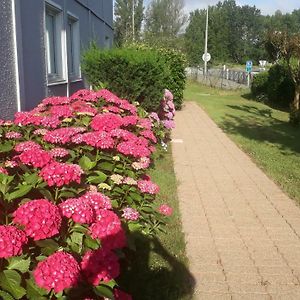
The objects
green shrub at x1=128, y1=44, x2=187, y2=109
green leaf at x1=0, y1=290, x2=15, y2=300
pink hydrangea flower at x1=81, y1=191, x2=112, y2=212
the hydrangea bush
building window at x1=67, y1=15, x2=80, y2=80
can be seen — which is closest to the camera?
green leaf at x1=0, y1=290, x2=15, y2=300

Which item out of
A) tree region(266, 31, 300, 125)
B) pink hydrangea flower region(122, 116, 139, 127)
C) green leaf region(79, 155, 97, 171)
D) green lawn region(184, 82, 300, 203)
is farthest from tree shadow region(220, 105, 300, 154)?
green leaf region(79, 155, 97, 171)

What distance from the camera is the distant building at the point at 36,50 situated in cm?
532

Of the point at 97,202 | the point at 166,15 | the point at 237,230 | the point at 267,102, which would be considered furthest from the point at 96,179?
the point at 166,15

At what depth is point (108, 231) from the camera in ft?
6.84

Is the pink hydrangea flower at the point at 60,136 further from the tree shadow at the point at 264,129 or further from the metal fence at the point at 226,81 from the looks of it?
the metal fence at the point at 226,81

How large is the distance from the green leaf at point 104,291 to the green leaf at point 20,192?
0.61m

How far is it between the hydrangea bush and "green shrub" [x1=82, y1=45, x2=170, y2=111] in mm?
4018

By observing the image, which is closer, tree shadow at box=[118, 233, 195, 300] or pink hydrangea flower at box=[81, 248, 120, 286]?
pink hydrangea flower at box=[81, 248, 120, 286]

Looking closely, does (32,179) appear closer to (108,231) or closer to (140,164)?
(108,231)

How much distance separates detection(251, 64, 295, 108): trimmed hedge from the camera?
1845 centimetres

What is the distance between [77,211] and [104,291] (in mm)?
415

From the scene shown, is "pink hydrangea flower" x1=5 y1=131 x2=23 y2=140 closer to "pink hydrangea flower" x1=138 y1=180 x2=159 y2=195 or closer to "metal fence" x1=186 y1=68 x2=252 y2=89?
"pink hydrangea flower" x1=138 y1=180 x2=159 y2=195

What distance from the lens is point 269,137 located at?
1061cm

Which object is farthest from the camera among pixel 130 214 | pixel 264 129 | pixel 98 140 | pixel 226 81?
pixel 226 81
